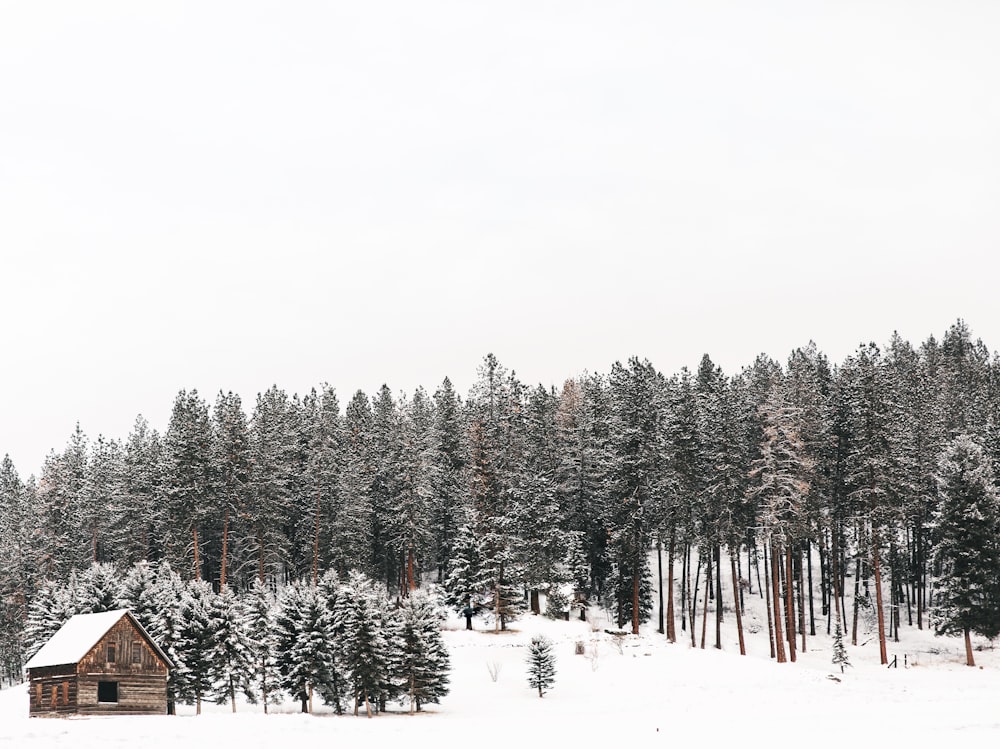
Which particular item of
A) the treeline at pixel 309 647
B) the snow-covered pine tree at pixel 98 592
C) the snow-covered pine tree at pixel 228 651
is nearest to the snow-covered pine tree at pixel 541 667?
the treeline at pixel 309 647

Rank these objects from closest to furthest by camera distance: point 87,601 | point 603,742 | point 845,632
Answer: point 603,742 < point 87,601 < point 845,632

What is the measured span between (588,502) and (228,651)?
38005mm

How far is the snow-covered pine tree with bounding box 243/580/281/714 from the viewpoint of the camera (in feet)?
188

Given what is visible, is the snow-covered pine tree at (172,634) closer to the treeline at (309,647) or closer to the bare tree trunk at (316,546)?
the treeline at (309,647)

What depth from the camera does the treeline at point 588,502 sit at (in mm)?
70812

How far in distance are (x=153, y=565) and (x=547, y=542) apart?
32.0 metres

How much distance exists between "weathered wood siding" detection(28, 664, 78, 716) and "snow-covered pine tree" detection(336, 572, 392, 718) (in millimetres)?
13515

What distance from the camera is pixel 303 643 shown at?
2184 inches

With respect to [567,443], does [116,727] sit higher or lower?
lower

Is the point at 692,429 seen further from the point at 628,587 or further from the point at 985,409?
the point at 985,409

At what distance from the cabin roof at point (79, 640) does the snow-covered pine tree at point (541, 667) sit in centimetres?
1979

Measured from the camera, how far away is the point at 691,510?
7631 cm

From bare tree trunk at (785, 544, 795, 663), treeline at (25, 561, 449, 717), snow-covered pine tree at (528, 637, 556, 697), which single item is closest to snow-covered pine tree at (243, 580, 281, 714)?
treeline at (25, 561, 449, 717)

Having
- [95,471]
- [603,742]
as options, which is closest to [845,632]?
[603,742]
